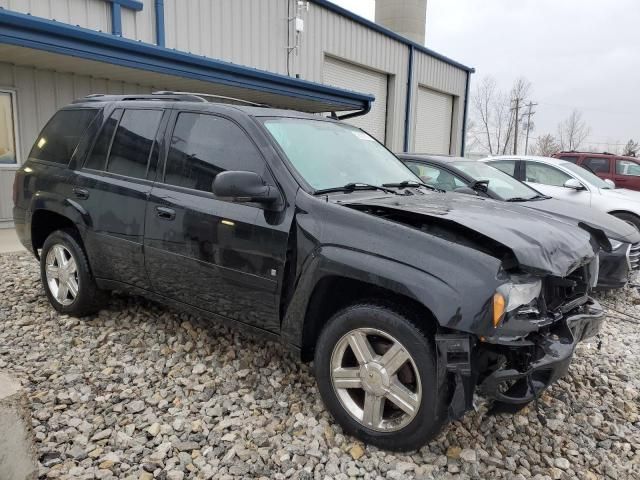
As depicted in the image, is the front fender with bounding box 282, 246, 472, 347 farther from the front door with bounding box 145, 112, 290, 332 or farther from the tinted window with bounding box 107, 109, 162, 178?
the tinted window with bounding box 107, 109, 162, 178

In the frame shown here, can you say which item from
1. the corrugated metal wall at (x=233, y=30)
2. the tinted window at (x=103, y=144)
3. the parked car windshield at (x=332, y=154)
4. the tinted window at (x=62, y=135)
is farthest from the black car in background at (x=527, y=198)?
the corrugated metal wall at (x=233, y=30)

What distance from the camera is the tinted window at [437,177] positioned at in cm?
633

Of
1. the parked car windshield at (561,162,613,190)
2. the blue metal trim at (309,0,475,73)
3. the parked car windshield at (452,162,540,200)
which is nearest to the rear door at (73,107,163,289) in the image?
the parked car windshield at (452,162,540,200)

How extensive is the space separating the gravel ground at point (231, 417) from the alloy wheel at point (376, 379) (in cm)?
20

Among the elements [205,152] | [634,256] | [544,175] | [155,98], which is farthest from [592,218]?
[155,98]

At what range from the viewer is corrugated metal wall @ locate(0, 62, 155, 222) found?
8531 millimetres

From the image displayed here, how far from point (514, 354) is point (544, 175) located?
23.4 ft

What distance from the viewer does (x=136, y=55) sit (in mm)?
8141

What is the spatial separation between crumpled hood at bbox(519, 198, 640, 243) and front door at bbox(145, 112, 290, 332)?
10.9 feet

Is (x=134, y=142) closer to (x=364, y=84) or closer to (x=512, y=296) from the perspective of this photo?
(x=512, y=296)

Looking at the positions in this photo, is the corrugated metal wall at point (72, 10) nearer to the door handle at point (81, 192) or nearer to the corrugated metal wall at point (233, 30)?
the corrugated metal wall at point (233, 30)

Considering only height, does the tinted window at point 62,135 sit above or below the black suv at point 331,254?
above

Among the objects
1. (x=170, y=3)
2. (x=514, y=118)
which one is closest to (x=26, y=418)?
(x=170, y=3)

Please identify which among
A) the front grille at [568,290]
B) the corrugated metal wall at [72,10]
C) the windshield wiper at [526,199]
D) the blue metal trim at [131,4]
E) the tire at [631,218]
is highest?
the blue metal trim at [131,4]
